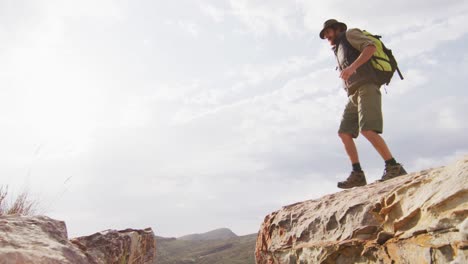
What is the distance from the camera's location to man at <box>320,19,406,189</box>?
457cm

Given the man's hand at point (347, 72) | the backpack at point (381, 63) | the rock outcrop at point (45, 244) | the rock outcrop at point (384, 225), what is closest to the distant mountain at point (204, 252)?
the rock outcrop at point (45, 244)

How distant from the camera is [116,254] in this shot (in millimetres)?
5121

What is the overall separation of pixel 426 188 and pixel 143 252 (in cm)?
501

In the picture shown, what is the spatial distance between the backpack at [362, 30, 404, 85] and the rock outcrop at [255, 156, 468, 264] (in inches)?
64.1

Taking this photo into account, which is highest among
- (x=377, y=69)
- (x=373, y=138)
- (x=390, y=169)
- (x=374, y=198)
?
(x=377, y=69)

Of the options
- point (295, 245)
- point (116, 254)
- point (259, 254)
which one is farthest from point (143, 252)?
Answer: point (295, 245)

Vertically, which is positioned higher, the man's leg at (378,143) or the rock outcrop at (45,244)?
the man's leg at (378,143)

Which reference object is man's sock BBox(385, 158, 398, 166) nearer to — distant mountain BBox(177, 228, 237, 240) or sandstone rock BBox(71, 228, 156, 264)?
sandstone rock BBox(71, 228, 156, 264)

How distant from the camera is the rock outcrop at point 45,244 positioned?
2465 millimetres

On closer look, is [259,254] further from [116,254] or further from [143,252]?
[143,252]

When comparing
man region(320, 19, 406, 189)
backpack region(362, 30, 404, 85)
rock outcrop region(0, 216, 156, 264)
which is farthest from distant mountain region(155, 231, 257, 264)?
backpack region(362, 30, 404, 85)

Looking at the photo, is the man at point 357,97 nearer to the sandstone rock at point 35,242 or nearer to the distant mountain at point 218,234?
the sandstone rock at point 35,242

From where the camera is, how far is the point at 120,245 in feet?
17.5

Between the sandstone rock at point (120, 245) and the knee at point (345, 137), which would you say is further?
the knee at point (345, 137)
